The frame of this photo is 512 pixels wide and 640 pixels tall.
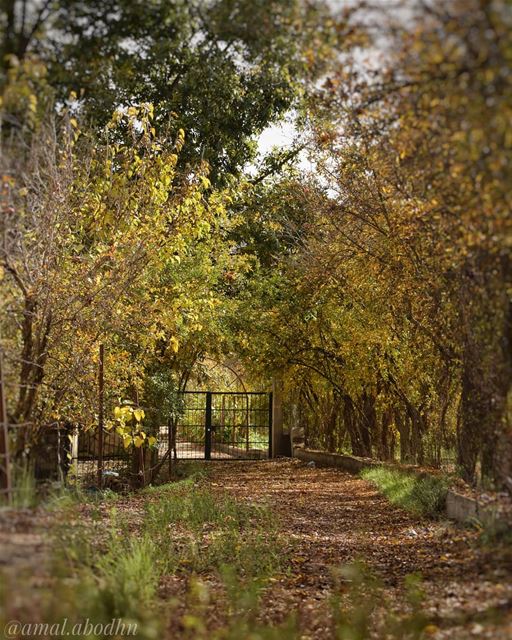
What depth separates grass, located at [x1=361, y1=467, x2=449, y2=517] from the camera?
789 cm

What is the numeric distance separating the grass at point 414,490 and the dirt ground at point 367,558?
14cm

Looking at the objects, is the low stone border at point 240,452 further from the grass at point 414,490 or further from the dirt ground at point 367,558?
the dirt ground at point 367,558

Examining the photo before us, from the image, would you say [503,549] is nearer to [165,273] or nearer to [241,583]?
[241,583]

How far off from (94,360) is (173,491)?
3.30 metres

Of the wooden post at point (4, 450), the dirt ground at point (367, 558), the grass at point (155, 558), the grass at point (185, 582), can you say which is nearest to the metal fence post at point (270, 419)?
the dirt ground at point (367, 558)

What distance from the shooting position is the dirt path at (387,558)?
4.24 m

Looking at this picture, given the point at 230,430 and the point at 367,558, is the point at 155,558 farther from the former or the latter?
the point at 230,430

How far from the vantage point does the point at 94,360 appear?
7.85 meters

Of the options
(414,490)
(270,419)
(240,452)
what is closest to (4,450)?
(414,490)

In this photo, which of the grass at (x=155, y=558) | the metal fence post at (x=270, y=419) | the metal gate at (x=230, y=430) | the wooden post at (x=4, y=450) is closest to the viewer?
the grass at (x=155, y=558)

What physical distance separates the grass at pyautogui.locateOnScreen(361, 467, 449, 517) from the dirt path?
0.15 metres

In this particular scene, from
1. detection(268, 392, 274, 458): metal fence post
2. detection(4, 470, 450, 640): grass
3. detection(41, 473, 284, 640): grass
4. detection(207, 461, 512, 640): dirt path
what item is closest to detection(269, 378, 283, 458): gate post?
detection(268, 392, 274, 458): metal fence post

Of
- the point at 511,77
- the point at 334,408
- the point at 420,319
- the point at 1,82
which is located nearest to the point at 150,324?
the point at 420,319

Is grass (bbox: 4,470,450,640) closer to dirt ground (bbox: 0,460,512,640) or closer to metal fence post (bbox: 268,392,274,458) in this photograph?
dirt ground (bbox: 0,460,512,640)
